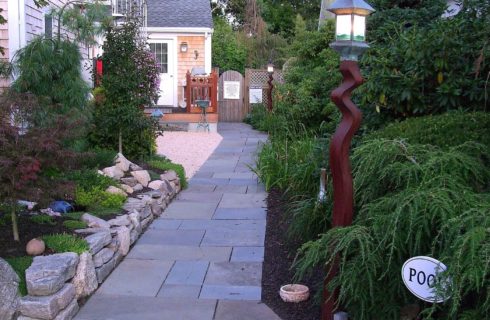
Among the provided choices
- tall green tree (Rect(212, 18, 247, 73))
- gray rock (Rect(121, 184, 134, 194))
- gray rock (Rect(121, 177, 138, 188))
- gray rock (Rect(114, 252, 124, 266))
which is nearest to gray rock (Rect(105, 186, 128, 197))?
gray rock (Rect(121, 184, 134, 194))

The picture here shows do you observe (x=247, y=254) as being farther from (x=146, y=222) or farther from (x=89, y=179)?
(x=89, y=179)

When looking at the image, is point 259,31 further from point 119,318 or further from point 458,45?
point 119,318

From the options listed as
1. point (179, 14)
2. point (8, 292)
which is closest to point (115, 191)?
point (8, 292)

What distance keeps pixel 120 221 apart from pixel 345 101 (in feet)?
9.95

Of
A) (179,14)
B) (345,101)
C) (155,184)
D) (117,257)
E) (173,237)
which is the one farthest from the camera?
(179,14)

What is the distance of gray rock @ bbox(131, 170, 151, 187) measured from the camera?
320 inches

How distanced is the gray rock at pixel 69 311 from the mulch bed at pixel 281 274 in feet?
4.81

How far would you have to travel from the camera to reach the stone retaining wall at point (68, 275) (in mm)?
4246

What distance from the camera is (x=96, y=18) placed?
29.0ft

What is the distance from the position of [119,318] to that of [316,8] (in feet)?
115

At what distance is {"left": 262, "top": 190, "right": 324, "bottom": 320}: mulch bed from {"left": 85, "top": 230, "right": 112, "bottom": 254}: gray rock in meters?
1.46

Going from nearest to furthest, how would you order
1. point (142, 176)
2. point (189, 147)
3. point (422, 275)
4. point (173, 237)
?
1. point (422, 275)
2. point (173, 237)
3. point (142, 176)
4. point (189, 147)

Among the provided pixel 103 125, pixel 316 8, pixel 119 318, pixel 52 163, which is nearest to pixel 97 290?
pixel 119 318

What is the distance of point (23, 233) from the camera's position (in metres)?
5.39
